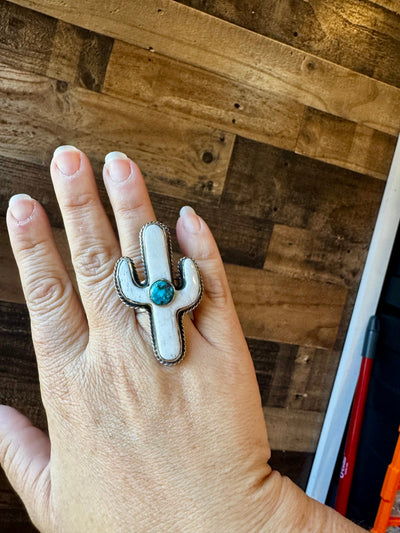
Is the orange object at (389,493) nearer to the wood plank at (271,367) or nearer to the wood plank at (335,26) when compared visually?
the wood plank at (271,367)

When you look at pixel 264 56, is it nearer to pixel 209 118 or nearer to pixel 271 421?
pixel 209 118

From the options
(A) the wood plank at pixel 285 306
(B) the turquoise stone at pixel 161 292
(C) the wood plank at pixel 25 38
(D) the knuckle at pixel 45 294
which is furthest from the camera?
(A) the wood plank at pixel 285 306

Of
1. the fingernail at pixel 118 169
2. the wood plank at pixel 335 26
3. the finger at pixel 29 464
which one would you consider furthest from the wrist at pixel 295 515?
the wood plank at pixel 335 26

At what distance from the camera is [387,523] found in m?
1.20

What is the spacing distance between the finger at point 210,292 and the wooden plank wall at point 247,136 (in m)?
0.31

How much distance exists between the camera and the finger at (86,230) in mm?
842

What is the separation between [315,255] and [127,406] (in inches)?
27.7

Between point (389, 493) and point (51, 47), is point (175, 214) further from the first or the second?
point (389, 493)

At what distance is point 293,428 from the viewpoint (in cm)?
137

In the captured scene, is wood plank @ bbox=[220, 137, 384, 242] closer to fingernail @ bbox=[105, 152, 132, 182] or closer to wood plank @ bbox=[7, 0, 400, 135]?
wood plank @ bbox=[7, 0, 400, 135]

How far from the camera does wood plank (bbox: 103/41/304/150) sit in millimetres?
1097

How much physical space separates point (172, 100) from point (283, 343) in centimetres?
69

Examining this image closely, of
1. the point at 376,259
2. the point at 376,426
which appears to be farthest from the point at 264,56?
the point at 376,426

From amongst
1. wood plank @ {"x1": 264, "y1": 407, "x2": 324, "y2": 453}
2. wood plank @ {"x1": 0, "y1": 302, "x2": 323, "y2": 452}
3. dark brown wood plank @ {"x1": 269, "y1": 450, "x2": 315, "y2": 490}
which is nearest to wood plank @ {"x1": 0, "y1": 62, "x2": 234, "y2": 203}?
wood plank @ {"x1": 0, "y1": 302, "x2": 323, "y2": 452}
